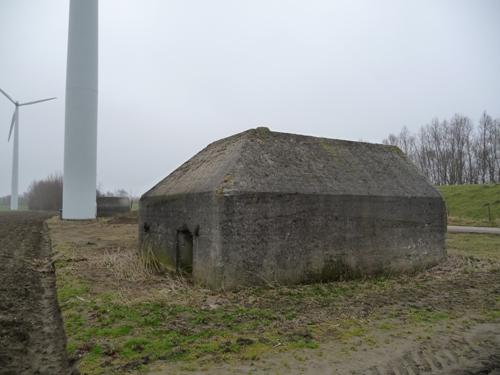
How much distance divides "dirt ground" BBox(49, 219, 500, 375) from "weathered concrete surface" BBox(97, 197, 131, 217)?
26036mm

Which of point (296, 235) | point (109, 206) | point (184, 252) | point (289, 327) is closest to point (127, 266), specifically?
point (184, 252)

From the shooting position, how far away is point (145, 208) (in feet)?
35.3

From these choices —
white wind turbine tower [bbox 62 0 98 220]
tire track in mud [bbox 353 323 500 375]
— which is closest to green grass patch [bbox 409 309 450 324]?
tire track in mud [bbox 353 323 500 375]

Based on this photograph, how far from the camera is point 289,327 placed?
5223 mm

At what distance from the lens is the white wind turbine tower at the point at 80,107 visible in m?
25.6

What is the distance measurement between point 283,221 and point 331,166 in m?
2.09

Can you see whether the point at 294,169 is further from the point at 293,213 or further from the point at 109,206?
the point at 109,206

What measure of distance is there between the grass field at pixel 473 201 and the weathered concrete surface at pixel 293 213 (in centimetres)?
2238

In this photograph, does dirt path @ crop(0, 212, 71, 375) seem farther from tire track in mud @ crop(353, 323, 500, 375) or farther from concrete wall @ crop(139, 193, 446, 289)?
tire track in mud @ crop(353, 323, 500, 375)

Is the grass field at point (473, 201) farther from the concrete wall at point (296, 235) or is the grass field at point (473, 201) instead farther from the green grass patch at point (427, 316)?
the green grass patch at point (427, 316)

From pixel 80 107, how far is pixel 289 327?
24899 millimetres

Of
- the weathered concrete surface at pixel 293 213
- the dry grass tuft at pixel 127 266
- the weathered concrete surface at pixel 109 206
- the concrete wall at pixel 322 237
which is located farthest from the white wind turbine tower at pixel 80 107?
Answer: the concrete wall at pixel 322 237

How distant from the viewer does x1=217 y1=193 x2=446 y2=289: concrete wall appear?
7.02 meters

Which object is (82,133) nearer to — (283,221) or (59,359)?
(283,221)
